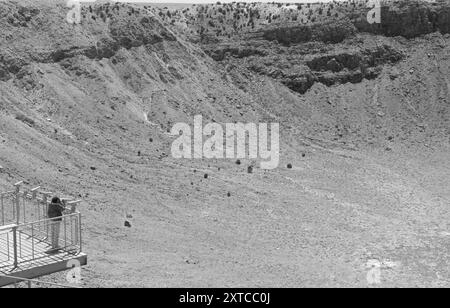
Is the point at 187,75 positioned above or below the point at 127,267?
above

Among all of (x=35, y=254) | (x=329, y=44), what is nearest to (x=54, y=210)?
(x=35, y=254)

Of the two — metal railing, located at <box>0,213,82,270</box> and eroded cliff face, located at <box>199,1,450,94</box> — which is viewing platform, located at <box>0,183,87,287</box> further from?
eroded cliff face, located at <box>199,1,450,94</box>

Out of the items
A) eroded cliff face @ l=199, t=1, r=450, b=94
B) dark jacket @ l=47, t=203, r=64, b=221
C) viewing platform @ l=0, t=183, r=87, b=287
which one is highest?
eroded cliff face @ l=199, t=1, r=450, b=94

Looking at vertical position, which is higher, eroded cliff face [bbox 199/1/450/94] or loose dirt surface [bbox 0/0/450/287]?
eroded cliff face [bbox 199/1/450/94]

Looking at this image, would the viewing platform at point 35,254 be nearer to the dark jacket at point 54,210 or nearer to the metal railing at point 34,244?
the metal railing at point 34,244

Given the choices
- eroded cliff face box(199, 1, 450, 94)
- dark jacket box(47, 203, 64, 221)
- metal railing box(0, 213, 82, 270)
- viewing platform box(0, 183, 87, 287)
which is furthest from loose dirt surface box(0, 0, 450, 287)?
dark jacket box(47, 203, 64, 221)

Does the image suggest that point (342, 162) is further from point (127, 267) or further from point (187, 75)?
point (127, 267)

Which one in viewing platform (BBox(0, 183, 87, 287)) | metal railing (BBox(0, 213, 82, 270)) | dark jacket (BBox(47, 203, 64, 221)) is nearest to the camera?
viewing platform (BBox(0, 183, 87, 287))

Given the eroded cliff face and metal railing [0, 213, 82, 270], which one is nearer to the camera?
metal railing [0, 213, 82, 270]
